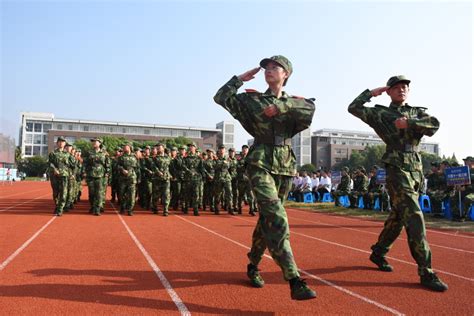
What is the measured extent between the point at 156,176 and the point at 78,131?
84.6m

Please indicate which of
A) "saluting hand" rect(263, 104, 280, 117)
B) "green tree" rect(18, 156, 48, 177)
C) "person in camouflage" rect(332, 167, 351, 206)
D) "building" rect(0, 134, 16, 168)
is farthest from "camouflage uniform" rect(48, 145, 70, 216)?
"green tree" rect(18, 156, 48, 177)

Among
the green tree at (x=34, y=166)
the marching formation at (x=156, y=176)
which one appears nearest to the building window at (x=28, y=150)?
the green tree at (x=34, y=166)

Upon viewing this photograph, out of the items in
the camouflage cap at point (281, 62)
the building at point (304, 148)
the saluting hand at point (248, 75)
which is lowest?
the saluting hand at point (248, 75)

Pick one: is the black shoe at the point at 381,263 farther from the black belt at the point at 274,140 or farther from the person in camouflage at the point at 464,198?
the person in camouflage at the point at 464,198

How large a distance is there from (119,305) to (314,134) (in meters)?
120

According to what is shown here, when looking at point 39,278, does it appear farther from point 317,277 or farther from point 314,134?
point 314,134

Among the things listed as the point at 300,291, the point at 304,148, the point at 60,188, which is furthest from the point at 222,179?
the point at 304,148

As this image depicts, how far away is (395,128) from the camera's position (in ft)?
15.2

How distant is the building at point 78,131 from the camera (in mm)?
89125

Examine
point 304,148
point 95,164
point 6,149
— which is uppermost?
point 304,148

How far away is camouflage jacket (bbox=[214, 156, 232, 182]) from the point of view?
12.8 m

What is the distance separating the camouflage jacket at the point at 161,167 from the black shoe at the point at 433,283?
9006mm

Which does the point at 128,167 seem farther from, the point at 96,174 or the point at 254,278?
the point at 254,278

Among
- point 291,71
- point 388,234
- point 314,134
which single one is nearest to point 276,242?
point 291,71
